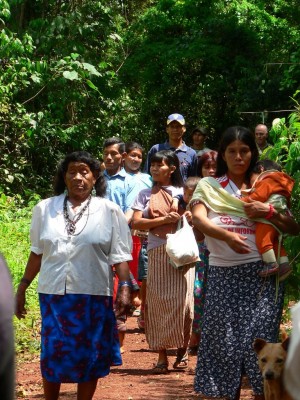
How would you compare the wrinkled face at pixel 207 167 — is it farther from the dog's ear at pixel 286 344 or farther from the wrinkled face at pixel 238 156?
the dog's ear at pixel 286 344

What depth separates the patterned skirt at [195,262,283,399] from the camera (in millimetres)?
6391

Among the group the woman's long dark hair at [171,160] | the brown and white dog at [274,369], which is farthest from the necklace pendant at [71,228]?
the woman's long dark hair at [171,160]

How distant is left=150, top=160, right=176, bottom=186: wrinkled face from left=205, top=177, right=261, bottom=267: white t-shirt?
7.78 ft

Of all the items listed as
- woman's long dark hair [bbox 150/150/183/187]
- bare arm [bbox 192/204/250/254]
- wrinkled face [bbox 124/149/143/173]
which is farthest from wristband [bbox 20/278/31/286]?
wrinkled face [bbox 124/149/143/173]

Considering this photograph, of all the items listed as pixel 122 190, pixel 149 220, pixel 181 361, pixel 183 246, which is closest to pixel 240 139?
pixel 183 246

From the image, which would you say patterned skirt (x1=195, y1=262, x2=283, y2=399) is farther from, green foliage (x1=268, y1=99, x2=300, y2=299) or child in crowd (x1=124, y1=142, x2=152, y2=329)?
child in crowd (x1=124, y1=142, x2=152, y2=329)

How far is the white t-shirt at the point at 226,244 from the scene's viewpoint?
253 inches

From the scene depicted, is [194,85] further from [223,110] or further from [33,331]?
[33,331]

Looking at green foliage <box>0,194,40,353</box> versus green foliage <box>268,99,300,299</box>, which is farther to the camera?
green foliage <box>0,194,40,353</box>

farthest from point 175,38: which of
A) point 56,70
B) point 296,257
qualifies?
point 296,257

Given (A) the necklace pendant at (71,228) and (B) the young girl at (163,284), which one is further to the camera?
(B) the young girl at (163,284)

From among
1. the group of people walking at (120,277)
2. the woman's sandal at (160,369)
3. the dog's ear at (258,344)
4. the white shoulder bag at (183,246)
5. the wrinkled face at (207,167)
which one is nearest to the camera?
the dog's ear at (258,344)

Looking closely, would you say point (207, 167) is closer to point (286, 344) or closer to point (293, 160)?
point (293, 160)

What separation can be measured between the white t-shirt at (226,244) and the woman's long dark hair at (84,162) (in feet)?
2.89
